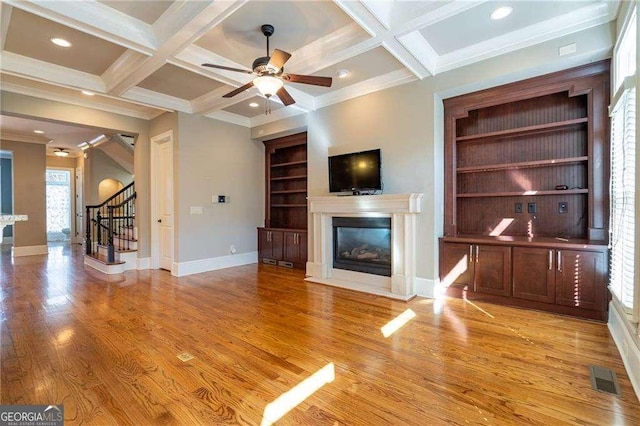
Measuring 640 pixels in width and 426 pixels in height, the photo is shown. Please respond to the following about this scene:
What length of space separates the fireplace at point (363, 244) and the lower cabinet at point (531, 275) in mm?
802

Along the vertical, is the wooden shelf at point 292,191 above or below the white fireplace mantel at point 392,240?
above

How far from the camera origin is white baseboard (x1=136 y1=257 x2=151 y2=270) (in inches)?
234

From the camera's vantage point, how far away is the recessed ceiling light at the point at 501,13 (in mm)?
2960

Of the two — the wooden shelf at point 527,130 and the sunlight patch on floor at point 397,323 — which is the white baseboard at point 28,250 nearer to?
the sunlight patch on floor at point 397,323

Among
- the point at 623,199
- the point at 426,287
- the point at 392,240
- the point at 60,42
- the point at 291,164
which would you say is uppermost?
the point at 60,42

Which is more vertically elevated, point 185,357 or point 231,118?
point 231,118

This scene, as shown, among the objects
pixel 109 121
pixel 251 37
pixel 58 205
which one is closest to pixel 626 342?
pixel 251 37

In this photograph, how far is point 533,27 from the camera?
3.27 meters

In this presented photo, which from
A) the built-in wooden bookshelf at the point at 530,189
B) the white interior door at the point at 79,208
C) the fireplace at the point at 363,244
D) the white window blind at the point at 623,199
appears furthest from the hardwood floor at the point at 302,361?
the white interior door at the point at 79,208

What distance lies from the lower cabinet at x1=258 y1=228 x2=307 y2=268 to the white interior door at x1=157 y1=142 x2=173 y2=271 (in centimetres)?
178

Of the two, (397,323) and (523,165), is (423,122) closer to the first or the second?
(523,165)

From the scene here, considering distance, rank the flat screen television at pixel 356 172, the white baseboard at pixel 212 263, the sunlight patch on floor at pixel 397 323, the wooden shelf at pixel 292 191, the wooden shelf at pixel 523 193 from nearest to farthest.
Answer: the sunlight patch on floor at pixel 397 323, the wooden shelf at pixel 523 193, the flat screen television at pixel 356 172, the white baseboard at pixel 212 263, the wooden shelf at pixel 292 191

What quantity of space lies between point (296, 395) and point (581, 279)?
125 inches

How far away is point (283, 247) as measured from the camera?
243 inches
